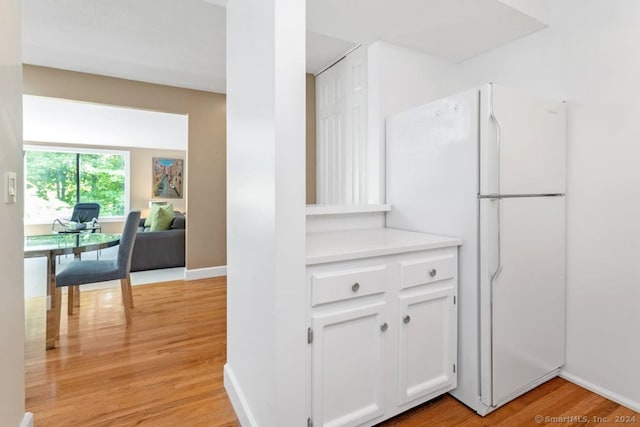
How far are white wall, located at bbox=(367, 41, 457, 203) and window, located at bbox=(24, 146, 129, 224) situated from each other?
7.80 meters

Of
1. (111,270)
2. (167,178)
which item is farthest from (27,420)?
(167,178)

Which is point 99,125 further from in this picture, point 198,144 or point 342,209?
point 342,209

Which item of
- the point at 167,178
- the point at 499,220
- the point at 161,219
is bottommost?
the point at 161,219

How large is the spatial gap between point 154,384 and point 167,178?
24.9 ft

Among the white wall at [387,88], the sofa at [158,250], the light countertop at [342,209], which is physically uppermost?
the white wall at [387,88]

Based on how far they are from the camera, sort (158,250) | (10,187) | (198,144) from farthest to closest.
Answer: (158,250)
(198,144)
(10,187)

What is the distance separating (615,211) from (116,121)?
6.68 meters

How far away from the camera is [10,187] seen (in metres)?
1.31

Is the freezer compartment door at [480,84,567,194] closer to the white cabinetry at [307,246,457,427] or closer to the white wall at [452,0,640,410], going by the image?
the white wall at [452,0,640,410]

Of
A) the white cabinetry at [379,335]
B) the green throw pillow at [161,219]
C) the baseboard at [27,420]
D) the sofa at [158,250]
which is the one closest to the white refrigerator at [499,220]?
the white cabinetry at [379,335]

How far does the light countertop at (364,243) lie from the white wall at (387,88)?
17.5 inches

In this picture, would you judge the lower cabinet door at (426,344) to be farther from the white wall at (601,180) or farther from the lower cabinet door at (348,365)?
the white wall at (601,180)

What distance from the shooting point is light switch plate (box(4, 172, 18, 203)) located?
126cm

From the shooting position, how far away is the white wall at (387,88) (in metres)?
→ 2.23
